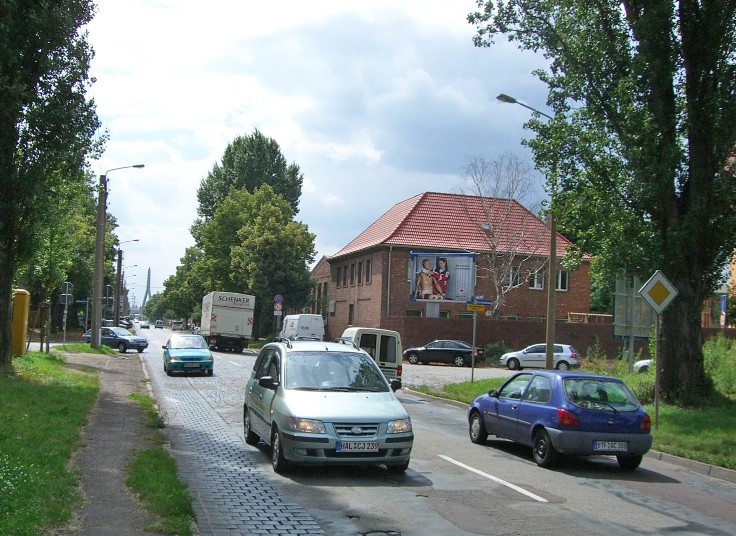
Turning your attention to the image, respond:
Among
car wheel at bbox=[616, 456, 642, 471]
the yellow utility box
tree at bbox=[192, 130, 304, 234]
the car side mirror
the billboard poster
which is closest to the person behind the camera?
the car side mirror

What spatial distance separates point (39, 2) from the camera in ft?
61.8

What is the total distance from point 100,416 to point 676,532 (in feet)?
33.7

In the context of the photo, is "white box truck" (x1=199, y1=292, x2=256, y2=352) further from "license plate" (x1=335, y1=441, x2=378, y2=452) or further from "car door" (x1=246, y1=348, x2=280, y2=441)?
"license plate" (x1=335, y1=441, x2=378, y2=452)

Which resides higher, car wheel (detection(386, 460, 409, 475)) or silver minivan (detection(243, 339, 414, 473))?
silver minivan (detection(243, 339, 414, 473))

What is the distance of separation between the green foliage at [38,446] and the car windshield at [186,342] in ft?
27.4

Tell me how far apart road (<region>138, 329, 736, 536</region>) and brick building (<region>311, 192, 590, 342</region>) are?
35.1 m

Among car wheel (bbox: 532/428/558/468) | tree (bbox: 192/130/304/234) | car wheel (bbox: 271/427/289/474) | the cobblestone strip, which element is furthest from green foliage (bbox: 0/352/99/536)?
tree (bbox: 192/130/304/234)

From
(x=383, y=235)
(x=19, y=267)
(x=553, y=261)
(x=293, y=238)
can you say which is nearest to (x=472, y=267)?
(x=383, y=235)

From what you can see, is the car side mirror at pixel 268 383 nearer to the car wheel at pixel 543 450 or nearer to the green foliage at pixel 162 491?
the green foliage at pixel 162 491

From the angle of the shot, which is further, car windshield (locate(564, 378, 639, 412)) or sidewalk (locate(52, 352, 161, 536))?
car windshield (locate(564, 378, 639, 412))

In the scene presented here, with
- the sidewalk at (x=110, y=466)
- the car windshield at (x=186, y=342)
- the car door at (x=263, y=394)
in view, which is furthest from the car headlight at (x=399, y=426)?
the car windshield at (x=186, y=342)

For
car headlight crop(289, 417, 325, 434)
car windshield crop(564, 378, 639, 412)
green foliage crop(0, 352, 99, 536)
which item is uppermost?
car windshield crop(564, 378, 639, 412)

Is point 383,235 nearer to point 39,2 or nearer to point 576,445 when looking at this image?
point 39,2

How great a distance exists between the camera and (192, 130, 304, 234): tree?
75.0 metres
